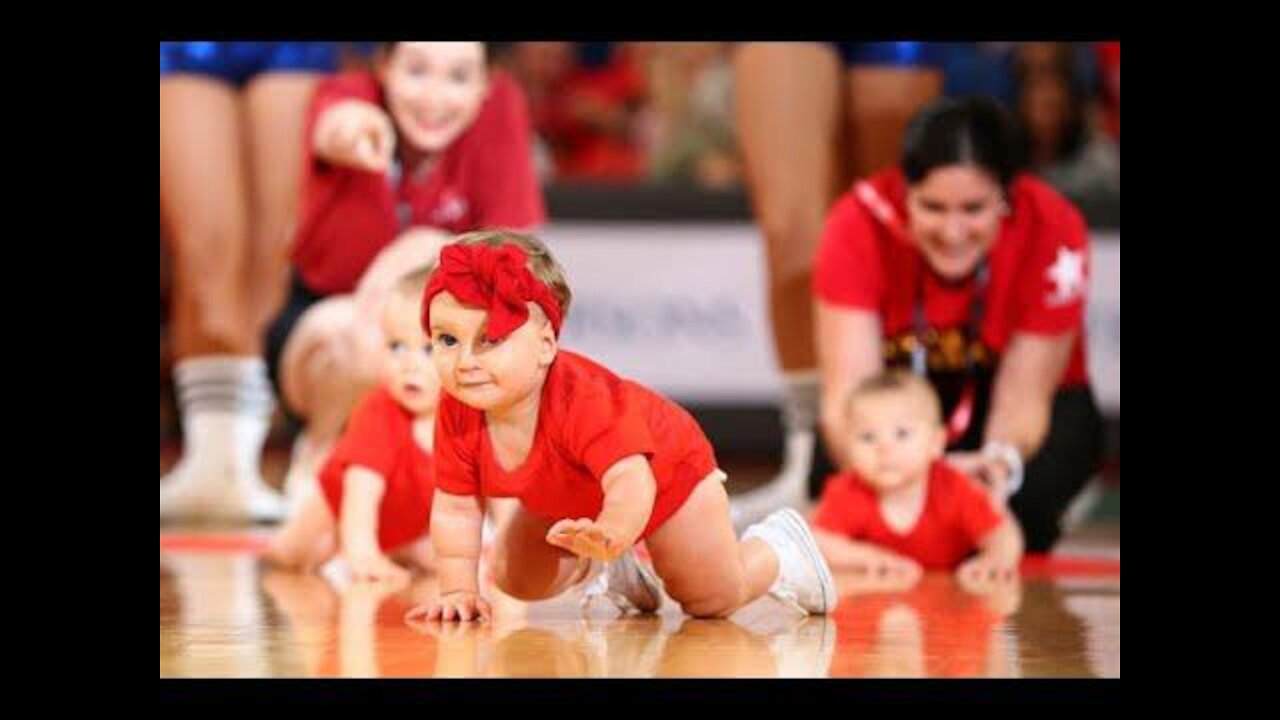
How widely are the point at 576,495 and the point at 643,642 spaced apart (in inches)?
8.9

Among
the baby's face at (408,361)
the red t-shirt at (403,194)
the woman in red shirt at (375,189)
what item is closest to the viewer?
the baby's face at (408,361)

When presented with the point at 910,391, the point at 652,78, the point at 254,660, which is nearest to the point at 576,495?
the point at 254,660

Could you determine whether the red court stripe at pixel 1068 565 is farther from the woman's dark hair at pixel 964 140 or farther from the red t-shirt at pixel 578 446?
the red t-shirt at pixel 578 446

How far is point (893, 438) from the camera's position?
386 cm

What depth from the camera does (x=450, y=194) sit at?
15.0 feet

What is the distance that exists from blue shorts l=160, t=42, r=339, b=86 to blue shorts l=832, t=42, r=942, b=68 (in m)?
1.29

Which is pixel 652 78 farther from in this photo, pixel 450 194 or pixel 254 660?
pixel 254 660

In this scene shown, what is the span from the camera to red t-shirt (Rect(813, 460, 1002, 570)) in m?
3.86

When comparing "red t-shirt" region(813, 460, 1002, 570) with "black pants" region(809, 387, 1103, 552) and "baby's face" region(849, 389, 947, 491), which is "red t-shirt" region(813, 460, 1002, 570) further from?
"black pants" region(809, 387, 1103, 552)

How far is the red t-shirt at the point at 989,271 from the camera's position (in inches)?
169

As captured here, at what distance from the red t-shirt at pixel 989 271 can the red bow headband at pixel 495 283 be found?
186 centimetres

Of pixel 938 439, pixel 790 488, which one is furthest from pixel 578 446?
pixel 790 488

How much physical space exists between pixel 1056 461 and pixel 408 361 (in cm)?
159

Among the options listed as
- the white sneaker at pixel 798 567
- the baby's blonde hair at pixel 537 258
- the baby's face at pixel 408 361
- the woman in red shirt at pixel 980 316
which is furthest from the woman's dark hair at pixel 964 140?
the baby's blonde hair at pixel 537 258
